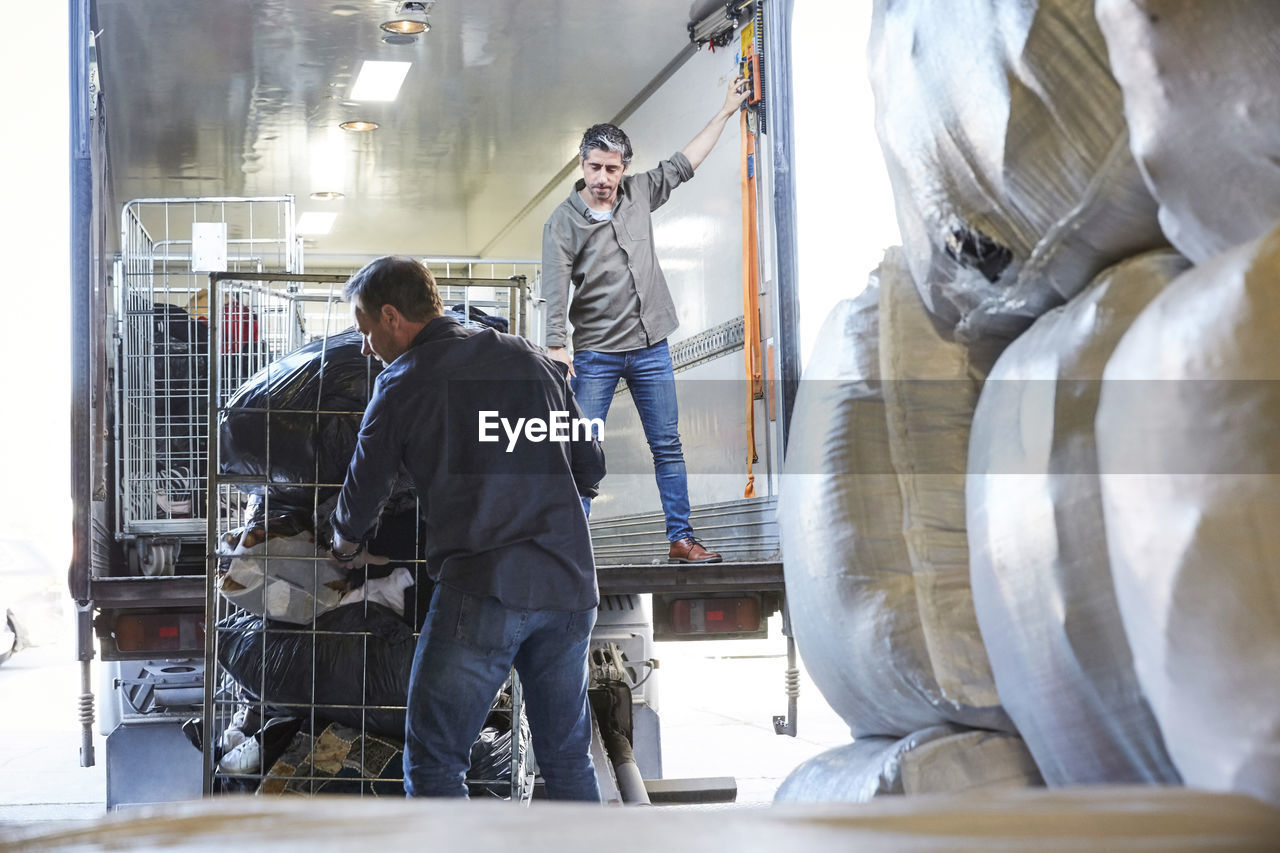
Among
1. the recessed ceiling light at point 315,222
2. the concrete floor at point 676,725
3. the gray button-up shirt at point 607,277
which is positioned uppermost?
the recessed ceiling light at point 315,222

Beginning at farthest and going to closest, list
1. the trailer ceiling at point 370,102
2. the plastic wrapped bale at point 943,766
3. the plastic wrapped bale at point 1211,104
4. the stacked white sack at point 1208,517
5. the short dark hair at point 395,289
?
1. the trailer ceiling at point 370,102
2. the short dark hair at point 395,289
3. the plastic wrapped bale at point 943,766
4. the plastic wrapped bale at point 1211,104
5. the stacked white sack at point 1208,517

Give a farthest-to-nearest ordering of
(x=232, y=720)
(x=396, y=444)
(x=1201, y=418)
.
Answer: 1. (x=232, y=720)
2. (x=396, y=444)
3. (x=1201, y=418)

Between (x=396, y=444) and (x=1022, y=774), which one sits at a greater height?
(x=396, y=444)

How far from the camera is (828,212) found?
4480 millimetres

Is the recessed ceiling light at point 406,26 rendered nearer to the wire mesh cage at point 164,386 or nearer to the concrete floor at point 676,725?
the wire mesh cage at point 164,386

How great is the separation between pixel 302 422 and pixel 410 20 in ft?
10.2

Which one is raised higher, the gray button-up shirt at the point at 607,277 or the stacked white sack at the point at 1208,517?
the gray button-up shirt at the point at 607,277

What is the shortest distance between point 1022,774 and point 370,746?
8.28ft

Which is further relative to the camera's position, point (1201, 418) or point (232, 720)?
point (232, 720)

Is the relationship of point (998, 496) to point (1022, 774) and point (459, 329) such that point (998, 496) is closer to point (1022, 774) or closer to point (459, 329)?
point (1022, 774)

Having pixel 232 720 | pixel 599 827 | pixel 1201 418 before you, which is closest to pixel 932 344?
pixel 1201 418

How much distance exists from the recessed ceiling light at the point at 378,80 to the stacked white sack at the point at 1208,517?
615cm

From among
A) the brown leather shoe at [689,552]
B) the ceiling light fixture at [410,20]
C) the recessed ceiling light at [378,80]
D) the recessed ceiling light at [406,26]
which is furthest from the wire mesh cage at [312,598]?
the recessed ceiling light at [378,80]

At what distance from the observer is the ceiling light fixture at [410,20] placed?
588 cm
